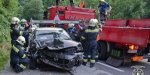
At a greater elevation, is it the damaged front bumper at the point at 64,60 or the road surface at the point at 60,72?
the damaged front bumper at the point at 64,60

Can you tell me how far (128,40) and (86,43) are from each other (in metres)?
1.55

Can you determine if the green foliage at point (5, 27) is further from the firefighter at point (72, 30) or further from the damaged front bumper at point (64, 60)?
the firefighter at point (72, 30)

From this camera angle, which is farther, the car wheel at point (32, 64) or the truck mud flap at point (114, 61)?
the truck mud flap at point (114, 61)

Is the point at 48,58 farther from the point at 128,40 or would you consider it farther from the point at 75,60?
the point at 128,40

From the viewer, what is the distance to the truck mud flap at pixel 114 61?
25.4 ft

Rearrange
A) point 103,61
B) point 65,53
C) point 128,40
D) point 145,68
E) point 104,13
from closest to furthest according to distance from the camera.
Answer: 1. point 65,53
2. point 128,40
3. point 145,68
4. point 103,61
5. point 104,13

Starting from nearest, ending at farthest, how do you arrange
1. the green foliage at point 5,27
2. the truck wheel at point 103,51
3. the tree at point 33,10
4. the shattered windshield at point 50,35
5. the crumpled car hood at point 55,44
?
the crumpled car hood at point 55,44 → the shattered windshield at point 50,35 → the truck wheel at point 103,51 → the green foliage at point 5,27 → the tree at point 33,10

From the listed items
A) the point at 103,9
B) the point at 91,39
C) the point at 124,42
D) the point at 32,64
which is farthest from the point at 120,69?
the point at 103,9

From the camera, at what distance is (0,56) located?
9031 mm

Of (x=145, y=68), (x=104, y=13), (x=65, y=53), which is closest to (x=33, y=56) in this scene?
(x=65, y=53)

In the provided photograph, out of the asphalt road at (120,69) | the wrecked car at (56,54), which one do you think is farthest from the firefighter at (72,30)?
the wrecked car at (56,54)

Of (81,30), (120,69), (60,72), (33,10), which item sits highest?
(81,30)

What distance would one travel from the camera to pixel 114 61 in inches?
316

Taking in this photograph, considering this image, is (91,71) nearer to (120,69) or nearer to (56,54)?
(120,69)
